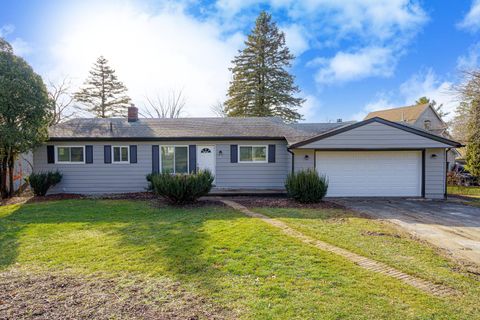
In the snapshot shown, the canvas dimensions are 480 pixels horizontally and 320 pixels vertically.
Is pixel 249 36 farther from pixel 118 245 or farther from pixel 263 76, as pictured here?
pixel 118 245

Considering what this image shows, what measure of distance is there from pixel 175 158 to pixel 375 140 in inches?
329

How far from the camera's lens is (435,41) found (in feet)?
46.6

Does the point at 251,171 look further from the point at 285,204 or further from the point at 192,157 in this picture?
the point at 285,204

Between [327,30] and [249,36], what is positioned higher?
[249,36]

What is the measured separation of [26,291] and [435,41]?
18.6 m

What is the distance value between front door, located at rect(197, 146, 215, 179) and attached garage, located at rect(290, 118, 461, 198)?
3.55 meters

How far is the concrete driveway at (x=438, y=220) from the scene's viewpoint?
504 centimetres

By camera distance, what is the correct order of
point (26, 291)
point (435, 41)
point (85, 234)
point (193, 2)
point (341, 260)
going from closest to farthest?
point (26, 291)
point (341, 260)
point (85, 234)
point (193, 2)
point (435, 41)

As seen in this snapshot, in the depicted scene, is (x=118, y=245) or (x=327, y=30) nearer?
(x=118, y=245)

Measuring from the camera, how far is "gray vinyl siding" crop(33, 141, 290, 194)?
12.0 m

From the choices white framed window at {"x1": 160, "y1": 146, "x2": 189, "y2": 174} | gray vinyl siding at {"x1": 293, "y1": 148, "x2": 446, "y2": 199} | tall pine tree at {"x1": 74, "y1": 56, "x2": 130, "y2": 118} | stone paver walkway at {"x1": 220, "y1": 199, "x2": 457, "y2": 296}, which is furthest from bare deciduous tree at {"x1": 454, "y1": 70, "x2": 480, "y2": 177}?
tall pine tree at {"x1": 74, "y1": 56, "x2": 130, "y2": 118}

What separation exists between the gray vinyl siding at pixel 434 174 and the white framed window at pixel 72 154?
1455 centimetres

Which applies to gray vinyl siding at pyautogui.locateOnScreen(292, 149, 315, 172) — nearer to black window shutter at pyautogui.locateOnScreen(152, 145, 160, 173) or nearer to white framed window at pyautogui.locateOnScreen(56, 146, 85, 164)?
black window shutter at pyautogui.locateOnScreen(152, 145, 160, 173)

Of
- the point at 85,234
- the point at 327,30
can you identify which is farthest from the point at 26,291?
the point at 327,30
